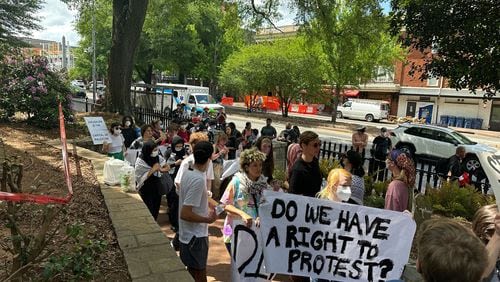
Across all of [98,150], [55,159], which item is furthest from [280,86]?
[55,159]

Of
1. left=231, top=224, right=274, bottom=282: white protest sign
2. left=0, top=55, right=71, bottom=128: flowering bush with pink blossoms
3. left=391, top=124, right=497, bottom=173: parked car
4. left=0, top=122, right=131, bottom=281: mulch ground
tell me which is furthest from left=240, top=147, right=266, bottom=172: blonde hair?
left=391, top=124, right=497, bottom=173: parked car

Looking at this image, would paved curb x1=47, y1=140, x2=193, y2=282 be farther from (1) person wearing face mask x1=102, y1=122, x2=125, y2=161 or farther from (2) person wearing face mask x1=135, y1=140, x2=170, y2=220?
(1) person wearing face mask x1=102, y1=122, x2=125, y2=161

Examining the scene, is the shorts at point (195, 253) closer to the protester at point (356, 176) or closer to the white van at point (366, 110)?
the protester at point (356, 176)

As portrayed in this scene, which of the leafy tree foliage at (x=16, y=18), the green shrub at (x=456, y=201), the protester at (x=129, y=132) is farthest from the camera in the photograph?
the leafy tree foliage at (x=16, y=18)

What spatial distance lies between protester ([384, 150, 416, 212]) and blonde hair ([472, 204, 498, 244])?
1.48 meters

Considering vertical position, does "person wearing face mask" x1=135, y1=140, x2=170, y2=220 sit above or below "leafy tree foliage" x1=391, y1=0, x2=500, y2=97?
below

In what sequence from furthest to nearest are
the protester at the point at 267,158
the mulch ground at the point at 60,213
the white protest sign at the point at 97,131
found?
the white protest sign at the point at 97,131, the protester at the point at 267,158, the mulch ground at the point at 60,213

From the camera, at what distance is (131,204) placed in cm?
498

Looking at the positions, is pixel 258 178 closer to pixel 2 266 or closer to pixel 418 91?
pixel 2 266

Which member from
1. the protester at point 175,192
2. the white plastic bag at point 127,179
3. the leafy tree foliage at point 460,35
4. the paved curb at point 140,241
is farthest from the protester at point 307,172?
the leafy tree foliage at point 460,35

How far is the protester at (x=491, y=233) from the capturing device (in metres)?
2.29

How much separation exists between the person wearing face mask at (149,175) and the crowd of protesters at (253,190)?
1cm

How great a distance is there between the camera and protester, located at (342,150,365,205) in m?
4.59

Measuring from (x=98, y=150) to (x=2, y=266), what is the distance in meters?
6.46
